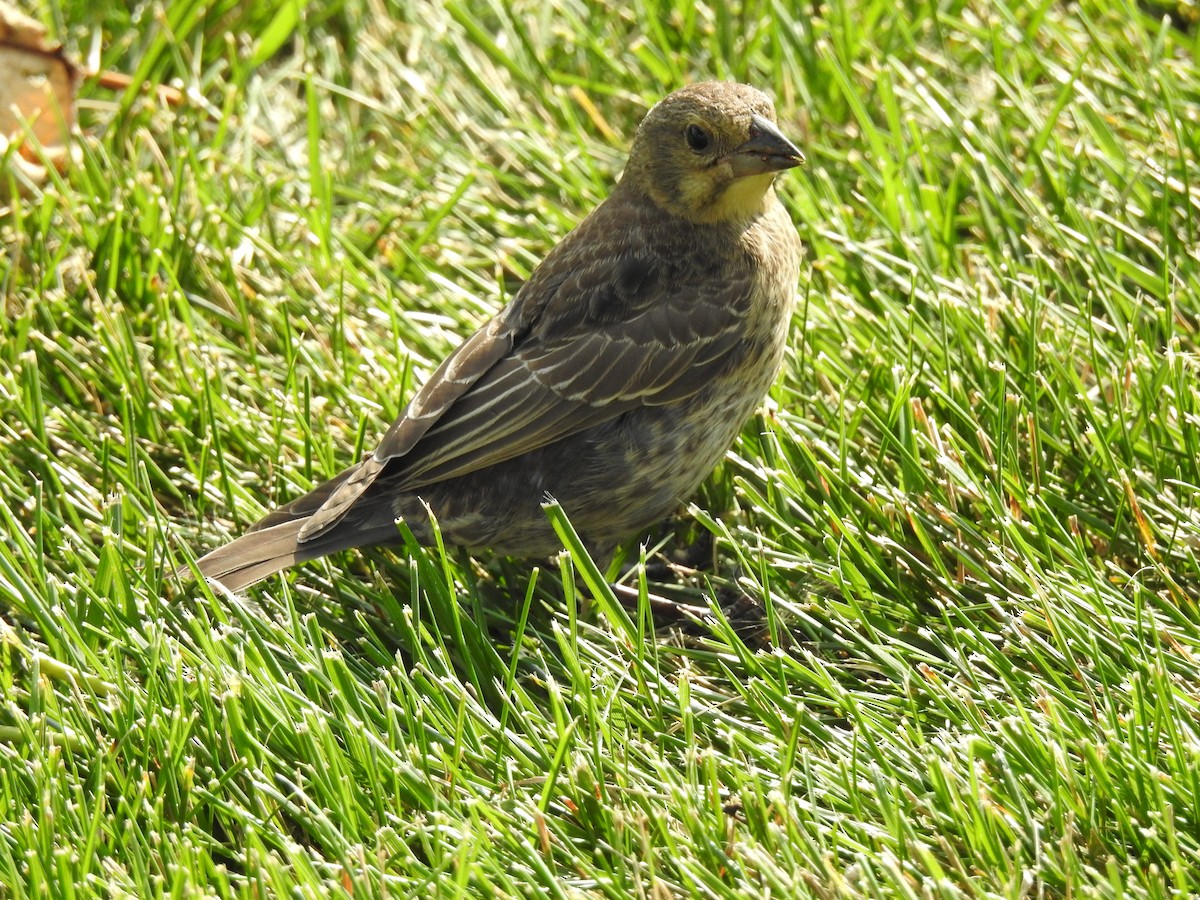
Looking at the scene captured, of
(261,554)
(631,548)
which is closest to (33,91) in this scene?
(261,554)

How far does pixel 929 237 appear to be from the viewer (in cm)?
416

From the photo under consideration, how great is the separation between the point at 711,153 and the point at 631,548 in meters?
1.04

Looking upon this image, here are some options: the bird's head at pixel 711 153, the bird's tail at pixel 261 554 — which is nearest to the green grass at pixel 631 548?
the bird's tail at pixel 261 554

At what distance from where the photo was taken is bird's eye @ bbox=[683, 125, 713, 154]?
11.8 feet

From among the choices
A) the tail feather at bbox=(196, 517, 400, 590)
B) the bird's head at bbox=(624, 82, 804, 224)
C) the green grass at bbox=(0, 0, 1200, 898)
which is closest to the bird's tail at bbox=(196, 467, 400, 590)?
the tail feather at bbox=(196, 517, 400, 590)

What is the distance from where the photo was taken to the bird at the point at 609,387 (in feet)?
11.3

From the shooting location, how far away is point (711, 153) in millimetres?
3619

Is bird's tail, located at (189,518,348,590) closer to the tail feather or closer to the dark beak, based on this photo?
the tail feather

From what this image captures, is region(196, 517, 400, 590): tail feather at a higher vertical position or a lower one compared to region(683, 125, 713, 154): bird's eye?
lower

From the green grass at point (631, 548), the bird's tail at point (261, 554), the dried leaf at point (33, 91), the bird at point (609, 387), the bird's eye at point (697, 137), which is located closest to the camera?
the green grass at point (631, 548)

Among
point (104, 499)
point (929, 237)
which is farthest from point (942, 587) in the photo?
point (104, 499)

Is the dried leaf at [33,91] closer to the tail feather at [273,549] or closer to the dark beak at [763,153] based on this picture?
the tail feather at [273,549]

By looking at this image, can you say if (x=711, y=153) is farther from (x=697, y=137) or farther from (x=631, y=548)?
(x=631, y=548)

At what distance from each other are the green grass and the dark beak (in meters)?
0.50
